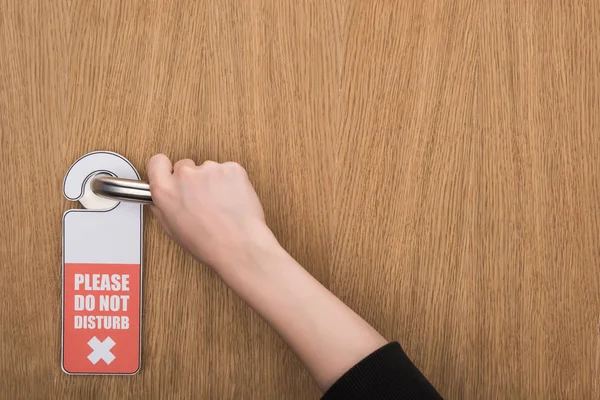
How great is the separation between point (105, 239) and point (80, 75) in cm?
14

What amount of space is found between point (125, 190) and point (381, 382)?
229mm

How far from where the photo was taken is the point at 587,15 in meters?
0.47

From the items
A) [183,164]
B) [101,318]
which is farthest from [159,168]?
[101,318]

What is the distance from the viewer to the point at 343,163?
0.48m

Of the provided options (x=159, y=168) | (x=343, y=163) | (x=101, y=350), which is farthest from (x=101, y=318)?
(x=343, y=163)

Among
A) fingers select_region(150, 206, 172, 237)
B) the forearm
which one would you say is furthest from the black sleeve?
fingers select_region(150, 206, 172, 237)

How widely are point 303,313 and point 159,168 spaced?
0.16 meters

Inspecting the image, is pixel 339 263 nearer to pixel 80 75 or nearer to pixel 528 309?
pixel 528 309

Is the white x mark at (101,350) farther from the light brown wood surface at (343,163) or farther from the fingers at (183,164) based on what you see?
the fingers at (183,164)

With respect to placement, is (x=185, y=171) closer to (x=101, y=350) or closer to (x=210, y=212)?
(x=210, y=212)

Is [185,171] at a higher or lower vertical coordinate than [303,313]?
higher

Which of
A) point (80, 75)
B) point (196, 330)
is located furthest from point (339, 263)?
point (80, 75)

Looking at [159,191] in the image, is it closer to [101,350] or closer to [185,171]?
[185,171]

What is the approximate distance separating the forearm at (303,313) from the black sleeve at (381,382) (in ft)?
0.04
